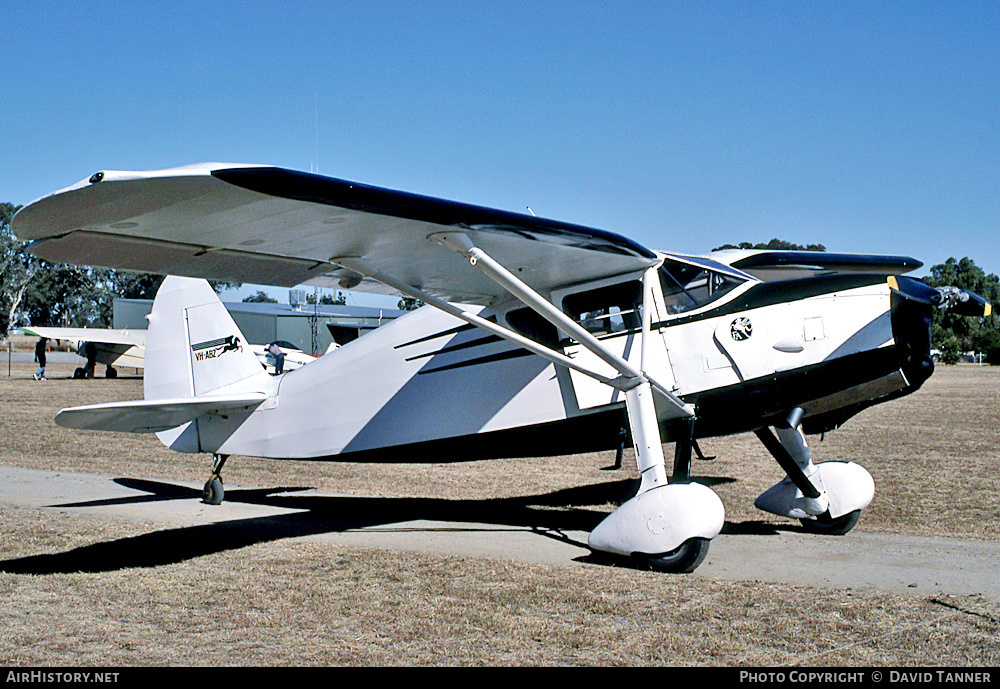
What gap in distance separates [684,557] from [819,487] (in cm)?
227

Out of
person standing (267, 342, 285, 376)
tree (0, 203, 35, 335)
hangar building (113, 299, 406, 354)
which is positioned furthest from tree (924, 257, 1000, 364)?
tree (0, 203, 35, 335)

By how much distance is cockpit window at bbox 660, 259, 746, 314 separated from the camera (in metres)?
6.84

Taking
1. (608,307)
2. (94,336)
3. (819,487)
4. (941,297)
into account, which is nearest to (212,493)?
(608,307)

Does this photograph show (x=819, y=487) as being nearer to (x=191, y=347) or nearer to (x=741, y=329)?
(x=741, y=329)

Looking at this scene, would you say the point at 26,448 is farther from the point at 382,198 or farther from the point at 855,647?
the point at 855,647

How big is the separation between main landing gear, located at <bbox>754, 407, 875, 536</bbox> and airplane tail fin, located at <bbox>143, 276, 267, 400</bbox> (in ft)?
18.1

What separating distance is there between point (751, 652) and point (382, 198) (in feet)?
10.5

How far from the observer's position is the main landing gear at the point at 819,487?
7453 mm

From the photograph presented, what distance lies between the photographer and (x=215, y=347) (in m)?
9.20

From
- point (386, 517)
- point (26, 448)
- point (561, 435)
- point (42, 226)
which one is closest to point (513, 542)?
point (561, 435)

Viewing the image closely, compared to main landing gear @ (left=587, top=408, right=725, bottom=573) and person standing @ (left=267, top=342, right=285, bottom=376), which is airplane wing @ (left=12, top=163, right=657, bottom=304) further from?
person standing @ (left=267, top=342, right=285, bottom=376)

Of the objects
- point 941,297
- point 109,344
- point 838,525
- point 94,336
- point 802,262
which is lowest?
point 838,525

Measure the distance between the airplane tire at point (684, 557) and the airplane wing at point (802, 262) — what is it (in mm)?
2978

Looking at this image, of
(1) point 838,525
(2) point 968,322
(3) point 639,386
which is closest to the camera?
(3) point 639,386
